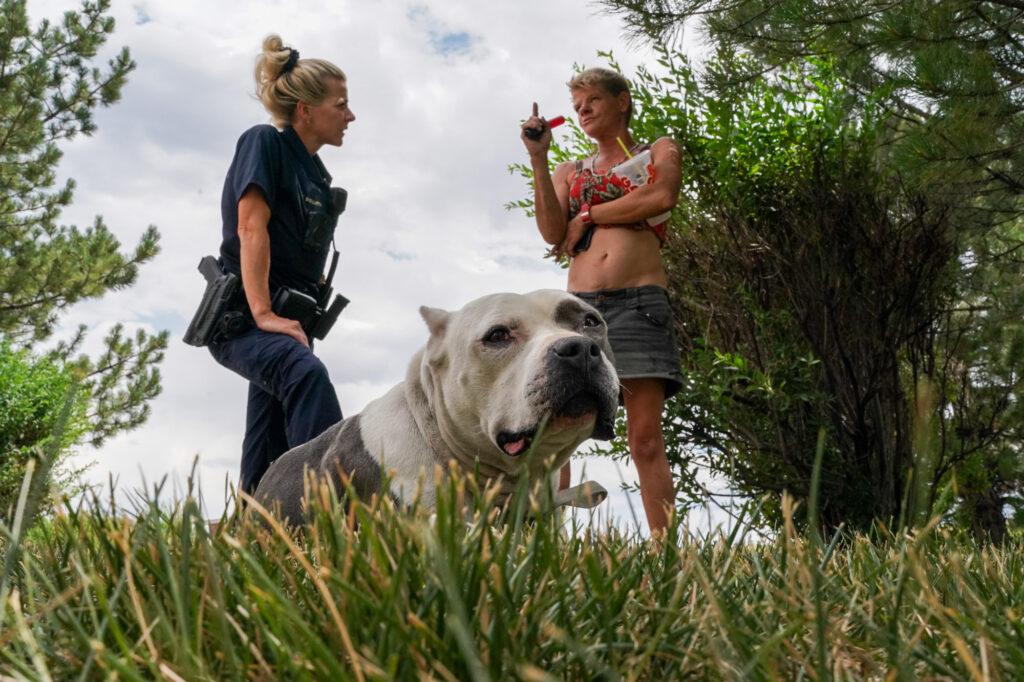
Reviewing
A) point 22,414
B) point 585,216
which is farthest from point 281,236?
point 22,414

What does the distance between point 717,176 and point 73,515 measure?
5283 millimetres

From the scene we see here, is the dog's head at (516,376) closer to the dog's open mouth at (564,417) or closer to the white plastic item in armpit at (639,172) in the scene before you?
the dog's open mouth at (564,417)

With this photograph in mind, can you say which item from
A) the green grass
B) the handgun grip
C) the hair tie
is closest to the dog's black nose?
the green grass

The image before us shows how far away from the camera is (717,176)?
6133 millimetres

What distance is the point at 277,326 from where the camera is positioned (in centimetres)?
381

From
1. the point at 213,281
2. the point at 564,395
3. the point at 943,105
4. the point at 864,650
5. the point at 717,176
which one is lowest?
the point at 864,650

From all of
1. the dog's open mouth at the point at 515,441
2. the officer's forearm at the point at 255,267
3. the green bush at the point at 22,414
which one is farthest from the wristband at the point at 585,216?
the green bush at the point at 22,414

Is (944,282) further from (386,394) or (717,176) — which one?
(386,394)

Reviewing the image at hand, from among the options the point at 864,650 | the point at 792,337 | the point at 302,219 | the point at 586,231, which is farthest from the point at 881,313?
the point at 864,650

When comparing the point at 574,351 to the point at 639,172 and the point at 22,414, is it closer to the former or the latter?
the point at 639,172

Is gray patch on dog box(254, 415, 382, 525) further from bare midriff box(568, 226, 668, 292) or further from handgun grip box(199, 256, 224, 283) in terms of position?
bare midriff box(568, 226, 668, 292)

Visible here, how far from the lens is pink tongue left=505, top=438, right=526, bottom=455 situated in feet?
9.32

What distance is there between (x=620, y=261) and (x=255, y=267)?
65.4 inches

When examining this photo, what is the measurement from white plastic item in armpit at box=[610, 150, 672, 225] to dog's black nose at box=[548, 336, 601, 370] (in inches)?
68.0
